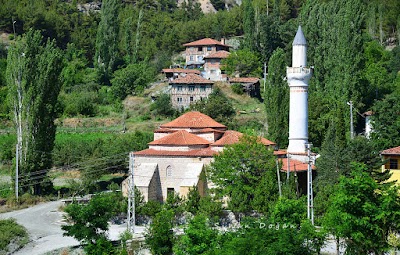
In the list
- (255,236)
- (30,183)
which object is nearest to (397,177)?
(255,236)

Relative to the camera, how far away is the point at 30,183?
128 feet

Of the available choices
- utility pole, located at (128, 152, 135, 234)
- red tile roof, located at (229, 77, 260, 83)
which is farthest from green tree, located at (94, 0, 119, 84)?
utility pole, located at (128, 152, 135, 234)

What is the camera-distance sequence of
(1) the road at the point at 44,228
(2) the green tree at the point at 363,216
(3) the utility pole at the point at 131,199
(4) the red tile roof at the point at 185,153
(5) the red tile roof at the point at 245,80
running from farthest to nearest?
(5) the red tile roof at the point at 245,80, (4) the red tile roof at the point at 185,153, (3) the utility pole at the point at 131,199, (1) the road at the point at 44,228, (2) the green tree at the point at 363,216

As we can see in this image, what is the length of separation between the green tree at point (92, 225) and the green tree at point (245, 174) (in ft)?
21.1

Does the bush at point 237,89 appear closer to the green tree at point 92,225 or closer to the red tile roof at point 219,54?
the red tile roof at point 219,54

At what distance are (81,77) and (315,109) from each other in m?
31.5

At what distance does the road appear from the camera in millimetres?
30850

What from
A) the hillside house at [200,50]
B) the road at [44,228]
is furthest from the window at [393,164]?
the hillside house at [200,50]

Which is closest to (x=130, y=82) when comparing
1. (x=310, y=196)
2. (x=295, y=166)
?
(x=295, y=166)

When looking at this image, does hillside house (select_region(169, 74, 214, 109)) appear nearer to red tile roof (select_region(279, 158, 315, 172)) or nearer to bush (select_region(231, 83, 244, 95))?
bush (select_region(231, 83, 244, 95))

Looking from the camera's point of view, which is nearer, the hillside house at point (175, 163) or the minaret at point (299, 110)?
the hillside house at point (175, 163)

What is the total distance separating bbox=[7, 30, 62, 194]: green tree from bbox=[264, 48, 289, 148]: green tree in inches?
514

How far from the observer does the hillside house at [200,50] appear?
6827cm

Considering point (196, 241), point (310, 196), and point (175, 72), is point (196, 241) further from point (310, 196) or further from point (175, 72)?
point (175, 72)
